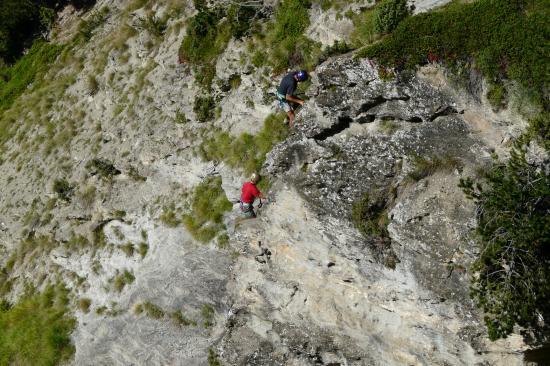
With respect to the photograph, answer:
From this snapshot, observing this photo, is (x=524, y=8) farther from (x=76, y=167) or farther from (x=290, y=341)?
(x=76, y=167)

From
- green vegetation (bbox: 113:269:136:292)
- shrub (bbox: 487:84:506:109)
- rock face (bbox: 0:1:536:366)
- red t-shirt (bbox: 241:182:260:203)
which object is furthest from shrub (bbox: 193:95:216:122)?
shrub (bbox: 487:84:506:109)

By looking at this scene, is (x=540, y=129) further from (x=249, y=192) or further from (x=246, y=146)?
(x=246, y=146)

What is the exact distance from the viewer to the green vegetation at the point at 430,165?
604 inches

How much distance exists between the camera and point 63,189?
23984 millimetres

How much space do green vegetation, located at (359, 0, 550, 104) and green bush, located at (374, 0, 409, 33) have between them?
0.94 feet

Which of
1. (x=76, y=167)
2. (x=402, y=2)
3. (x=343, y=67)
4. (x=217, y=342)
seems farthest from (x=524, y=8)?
(x=76, y=167)

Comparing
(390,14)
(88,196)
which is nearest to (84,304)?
(88,196)

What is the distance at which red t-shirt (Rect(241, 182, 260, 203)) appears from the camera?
1747 cm

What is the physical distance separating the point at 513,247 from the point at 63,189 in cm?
2031

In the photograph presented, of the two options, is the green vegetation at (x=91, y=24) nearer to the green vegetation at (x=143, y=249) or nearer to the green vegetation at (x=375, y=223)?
the green vegetation at (x=143, y=249)

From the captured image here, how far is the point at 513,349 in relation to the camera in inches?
578

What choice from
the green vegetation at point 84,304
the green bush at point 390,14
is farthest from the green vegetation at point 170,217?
the green bush at point 390,14

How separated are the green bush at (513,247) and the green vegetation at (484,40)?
9.78ft

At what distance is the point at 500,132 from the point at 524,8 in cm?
400
